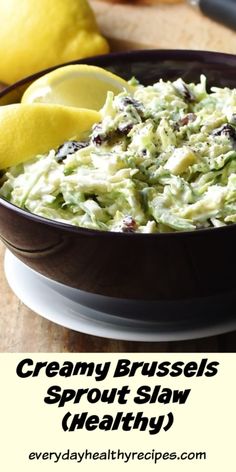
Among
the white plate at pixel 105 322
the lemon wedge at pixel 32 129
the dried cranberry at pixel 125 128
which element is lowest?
the white plate at pixel 105 322

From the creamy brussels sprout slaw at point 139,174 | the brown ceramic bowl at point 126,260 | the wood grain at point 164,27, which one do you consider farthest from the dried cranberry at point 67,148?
the wood grain at point 164,27

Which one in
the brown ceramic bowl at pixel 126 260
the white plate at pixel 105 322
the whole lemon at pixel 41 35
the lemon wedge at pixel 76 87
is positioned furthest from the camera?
the whole lemon at pixel 41 35

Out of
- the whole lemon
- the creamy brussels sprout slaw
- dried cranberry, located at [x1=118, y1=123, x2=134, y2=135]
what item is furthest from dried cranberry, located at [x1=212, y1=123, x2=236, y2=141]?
the whole lemon

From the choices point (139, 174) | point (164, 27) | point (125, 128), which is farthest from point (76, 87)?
point (164, 27)

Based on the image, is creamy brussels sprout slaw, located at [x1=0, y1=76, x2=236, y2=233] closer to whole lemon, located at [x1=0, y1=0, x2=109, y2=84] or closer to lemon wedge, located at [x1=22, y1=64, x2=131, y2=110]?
lemon wedge, located at [x1=22, y1=64, x2=131, y2=110]

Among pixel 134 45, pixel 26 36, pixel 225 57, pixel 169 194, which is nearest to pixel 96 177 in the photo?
pixel 169 194

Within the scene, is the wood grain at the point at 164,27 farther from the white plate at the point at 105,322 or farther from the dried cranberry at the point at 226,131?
the white plate at the point at 105,322
